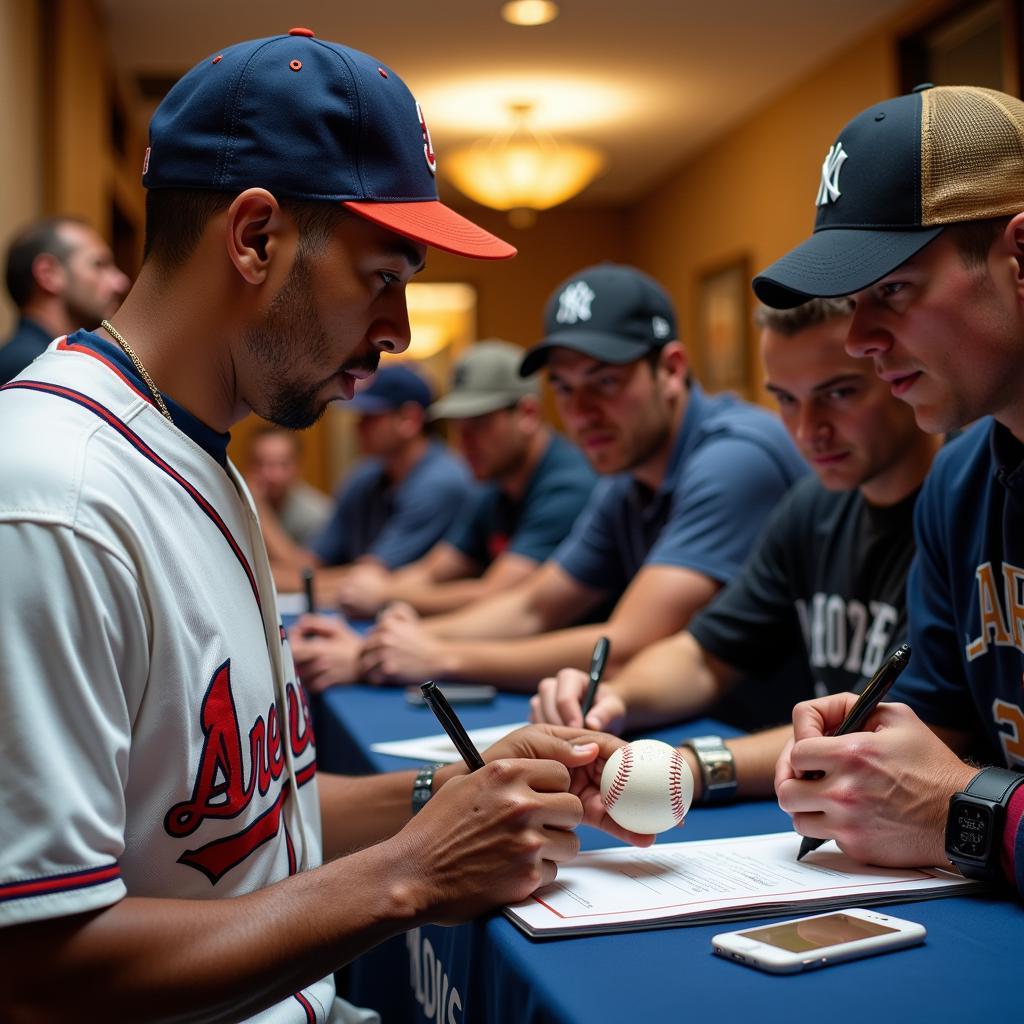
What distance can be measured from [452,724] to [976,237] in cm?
73

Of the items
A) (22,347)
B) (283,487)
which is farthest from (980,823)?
(283,487)

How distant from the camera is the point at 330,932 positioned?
932 mm

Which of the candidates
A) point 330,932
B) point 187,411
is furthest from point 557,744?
point 187,411

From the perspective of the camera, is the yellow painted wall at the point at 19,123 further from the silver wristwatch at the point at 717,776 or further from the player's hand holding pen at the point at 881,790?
the player's hand holding pen at the point at 881,790

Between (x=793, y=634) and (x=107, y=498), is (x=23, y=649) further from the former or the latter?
(x=793, y=634)

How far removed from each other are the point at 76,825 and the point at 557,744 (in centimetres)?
51

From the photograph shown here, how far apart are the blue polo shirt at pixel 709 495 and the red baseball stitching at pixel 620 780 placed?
41.5 inches

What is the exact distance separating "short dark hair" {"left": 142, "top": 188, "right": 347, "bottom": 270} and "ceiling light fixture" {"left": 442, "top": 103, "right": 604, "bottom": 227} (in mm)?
5059

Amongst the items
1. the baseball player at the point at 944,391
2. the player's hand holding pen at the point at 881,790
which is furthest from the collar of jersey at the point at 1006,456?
A: the player's hand holding pen at the point at 881,790

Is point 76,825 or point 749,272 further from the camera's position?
point 749,272

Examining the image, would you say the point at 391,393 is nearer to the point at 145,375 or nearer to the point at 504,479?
the point at 504,479

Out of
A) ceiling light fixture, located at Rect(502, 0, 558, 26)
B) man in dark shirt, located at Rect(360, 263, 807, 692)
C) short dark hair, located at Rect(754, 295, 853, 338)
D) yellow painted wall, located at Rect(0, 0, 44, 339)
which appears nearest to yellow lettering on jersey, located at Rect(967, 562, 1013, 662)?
short dark hair, located at Rect(754, 295, 853, 338)

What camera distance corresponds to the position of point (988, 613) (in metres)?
1.26

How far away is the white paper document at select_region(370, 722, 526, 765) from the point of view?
63.9 inches
